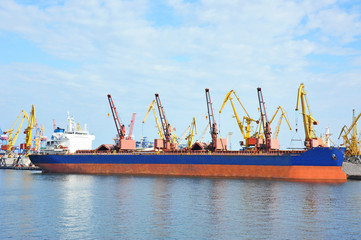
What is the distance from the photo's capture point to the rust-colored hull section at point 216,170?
177 ft

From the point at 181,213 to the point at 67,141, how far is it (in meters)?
51.6

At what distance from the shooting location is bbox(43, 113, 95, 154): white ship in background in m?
76.1

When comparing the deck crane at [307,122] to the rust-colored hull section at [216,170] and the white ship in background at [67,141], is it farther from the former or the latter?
the white ship in background at [67,141]

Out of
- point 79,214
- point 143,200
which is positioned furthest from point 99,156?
point 79,214

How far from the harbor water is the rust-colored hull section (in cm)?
917

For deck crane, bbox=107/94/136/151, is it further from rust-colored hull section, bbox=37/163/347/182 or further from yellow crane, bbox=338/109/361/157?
yellow crane, bbox=338/109/361/157

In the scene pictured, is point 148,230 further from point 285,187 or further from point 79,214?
point 285,187

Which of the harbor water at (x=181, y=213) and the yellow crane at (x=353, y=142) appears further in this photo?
the yellow crane at (x=353, y=142)

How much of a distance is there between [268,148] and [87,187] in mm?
28956

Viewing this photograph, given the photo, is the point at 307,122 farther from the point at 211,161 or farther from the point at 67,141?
the point at 67,141

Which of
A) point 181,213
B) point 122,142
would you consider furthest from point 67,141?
point 181,213

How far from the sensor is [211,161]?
5981 cm

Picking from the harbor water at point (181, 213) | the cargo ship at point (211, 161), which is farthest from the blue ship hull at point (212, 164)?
the harbor water at point (181, 213)

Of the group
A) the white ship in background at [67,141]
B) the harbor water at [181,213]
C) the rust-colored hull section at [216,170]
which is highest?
the white ship in background at [67,141]
